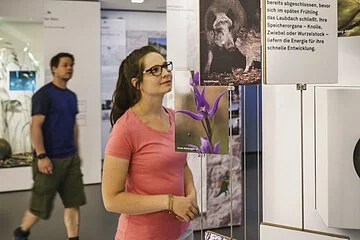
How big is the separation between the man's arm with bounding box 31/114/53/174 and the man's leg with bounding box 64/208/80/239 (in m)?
0.65

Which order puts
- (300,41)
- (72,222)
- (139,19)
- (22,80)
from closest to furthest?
(300,41) < (72,222) < (22,80) < (139,19)

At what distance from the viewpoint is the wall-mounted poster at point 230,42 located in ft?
4.37

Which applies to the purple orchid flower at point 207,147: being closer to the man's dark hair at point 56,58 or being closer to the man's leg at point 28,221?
the man's dark hair at point 56,58

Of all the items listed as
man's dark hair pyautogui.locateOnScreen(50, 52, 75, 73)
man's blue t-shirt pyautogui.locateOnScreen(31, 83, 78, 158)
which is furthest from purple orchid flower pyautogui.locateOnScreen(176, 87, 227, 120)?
man's dark hair pyautogui.locateOnScreen(50, 52, 75, 73)

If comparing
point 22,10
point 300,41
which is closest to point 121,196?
point 300,41

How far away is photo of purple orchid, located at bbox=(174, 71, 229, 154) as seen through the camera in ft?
4.80

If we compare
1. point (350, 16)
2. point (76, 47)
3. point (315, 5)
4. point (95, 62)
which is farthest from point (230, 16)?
point (95, 62)

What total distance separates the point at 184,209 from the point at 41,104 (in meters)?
2.32

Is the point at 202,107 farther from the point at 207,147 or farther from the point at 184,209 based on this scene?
the point at 184,209

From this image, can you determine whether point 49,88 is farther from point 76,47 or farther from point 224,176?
point 224,176

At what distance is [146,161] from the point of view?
156cm

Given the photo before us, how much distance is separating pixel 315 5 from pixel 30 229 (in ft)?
11.9

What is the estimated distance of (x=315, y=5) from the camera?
48.4 inches

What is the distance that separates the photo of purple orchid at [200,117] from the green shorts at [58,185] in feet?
7.50
